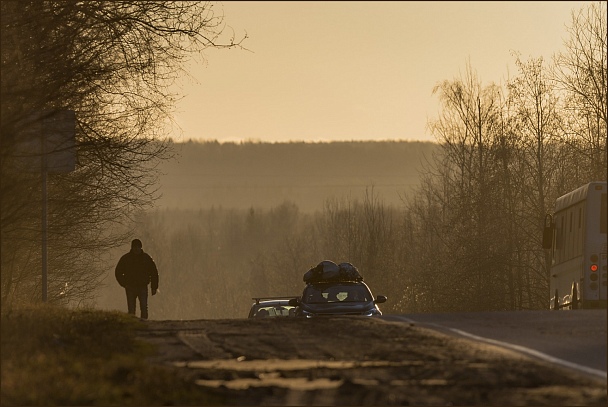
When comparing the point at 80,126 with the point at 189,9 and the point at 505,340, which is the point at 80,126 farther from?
the point at 505,340

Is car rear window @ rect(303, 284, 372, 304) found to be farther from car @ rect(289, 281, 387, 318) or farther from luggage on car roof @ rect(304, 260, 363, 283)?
luggage on car roof @ rect(304, 260, 363, 283)

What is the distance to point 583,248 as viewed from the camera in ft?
102

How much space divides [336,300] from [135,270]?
4354mm

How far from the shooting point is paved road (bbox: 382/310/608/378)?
48.2 feet

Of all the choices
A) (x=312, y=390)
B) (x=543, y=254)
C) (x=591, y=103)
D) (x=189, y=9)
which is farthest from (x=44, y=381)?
(x=543, y=254)

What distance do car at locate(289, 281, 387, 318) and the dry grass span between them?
348 inches

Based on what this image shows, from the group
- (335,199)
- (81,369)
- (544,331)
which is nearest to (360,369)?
(81,369)

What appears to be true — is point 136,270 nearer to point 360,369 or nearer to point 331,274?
point 331,274

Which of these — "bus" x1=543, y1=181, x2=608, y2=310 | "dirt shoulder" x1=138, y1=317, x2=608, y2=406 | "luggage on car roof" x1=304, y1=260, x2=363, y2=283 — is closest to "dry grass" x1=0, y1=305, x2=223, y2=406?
"dirt shoulder" x1=138, y1=317, x2=608, y2=406

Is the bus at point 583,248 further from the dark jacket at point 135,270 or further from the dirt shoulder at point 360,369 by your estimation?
the dirt shoulder at point 360,369

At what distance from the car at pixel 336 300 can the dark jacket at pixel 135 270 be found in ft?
10.3

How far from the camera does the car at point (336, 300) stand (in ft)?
91.5

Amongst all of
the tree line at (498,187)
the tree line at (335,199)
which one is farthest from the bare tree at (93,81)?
the tree line at (498,187)

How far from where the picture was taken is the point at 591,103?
181 ft
